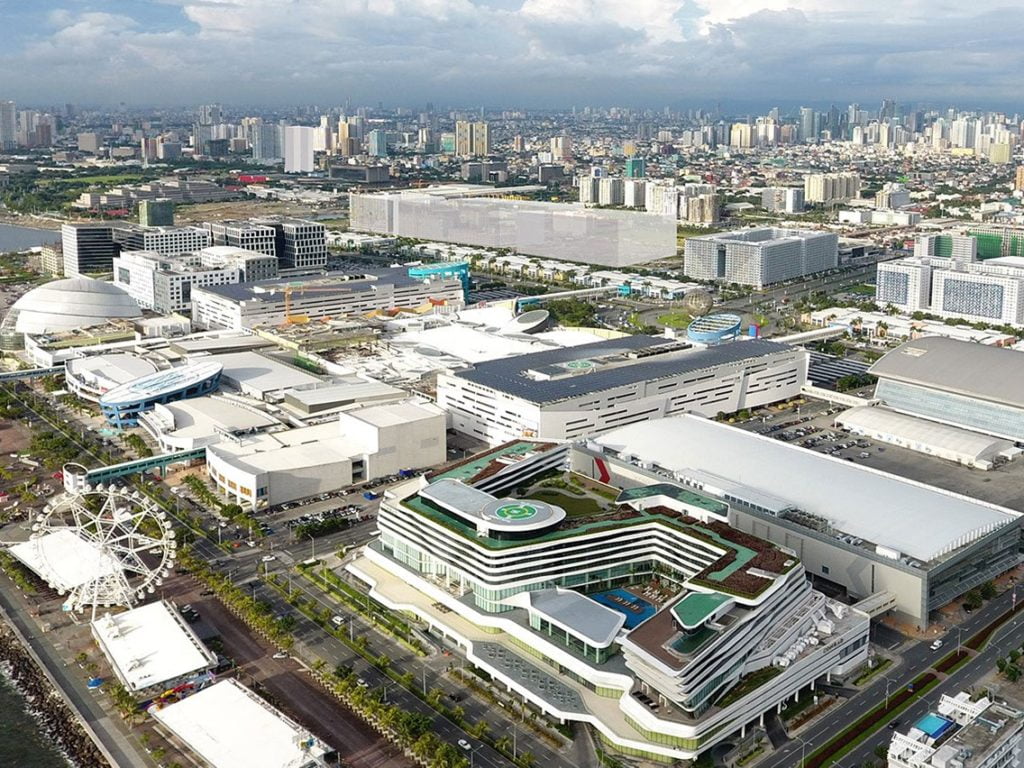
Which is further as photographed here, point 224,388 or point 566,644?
point 224,388

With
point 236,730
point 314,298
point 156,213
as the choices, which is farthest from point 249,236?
point 236,730

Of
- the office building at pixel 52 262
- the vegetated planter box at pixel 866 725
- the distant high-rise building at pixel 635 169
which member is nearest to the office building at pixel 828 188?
the distant high-rise building at pixel 635 169

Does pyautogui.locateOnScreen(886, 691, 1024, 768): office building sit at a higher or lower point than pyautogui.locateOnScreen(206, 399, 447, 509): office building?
lower

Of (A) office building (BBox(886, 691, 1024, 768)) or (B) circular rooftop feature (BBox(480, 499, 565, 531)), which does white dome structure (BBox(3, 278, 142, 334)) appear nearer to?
(B) circular rooftop feature (BBox(480, 499, 565, 531))

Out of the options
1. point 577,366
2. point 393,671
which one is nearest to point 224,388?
point 577,366

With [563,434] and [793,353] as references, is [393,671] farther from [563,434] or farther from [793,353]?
[793,353]

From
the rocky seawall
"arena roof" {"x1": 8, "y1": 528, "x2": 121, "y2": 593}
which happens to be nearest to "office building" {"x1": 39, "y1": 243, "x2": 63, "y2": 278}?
"arena roof" {"x1": 8, "y1": 528, "x2": 121, "y2": 593}

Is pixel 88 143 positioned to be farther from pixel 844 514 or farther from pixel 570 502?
pixel 844 514
